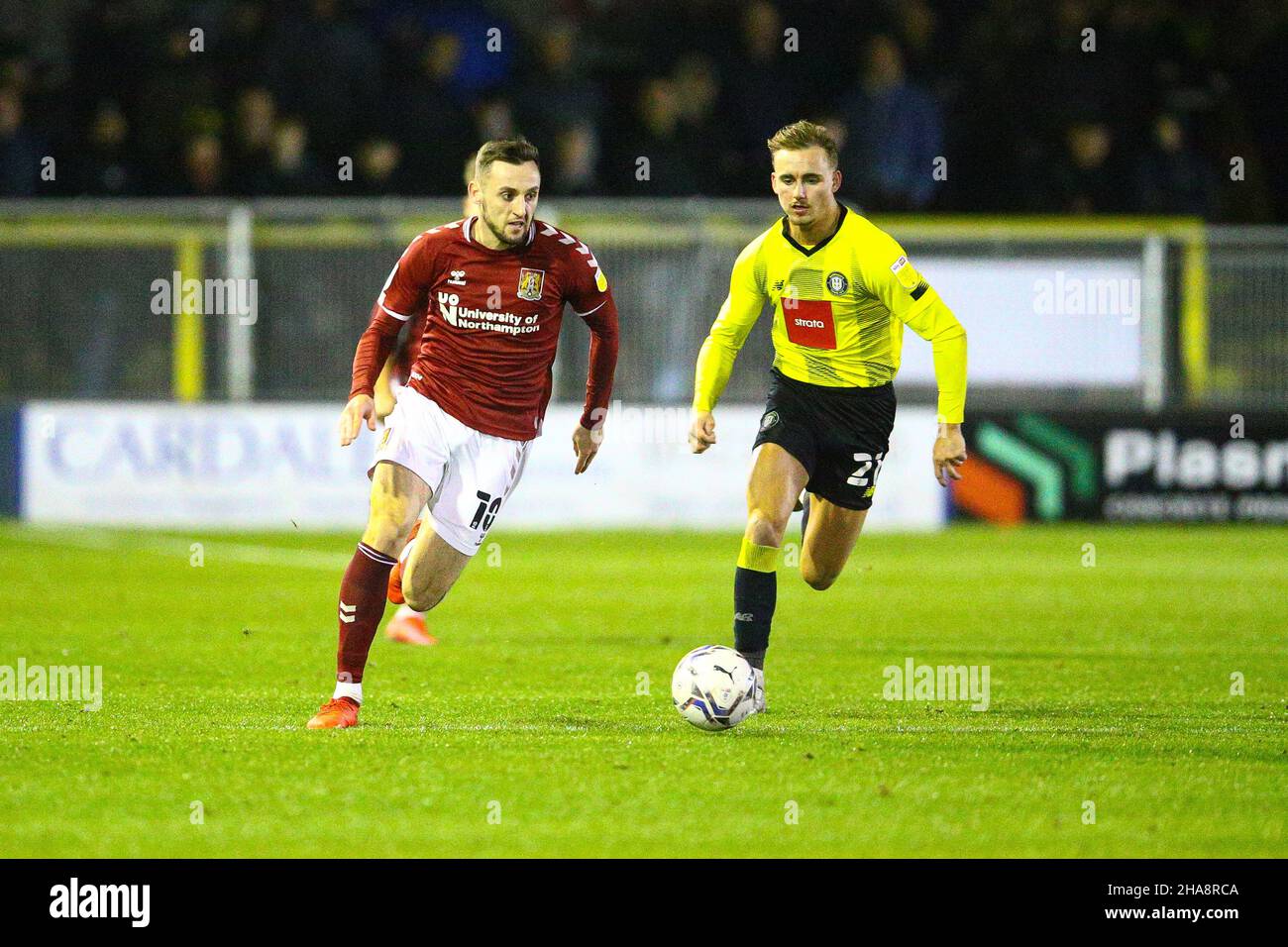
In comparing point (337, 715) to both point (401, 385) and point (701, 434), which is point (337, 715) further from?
point (401, 385)

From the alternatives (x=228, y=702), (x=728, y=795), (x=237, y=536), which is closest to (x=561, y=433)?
(x=237, y=536)

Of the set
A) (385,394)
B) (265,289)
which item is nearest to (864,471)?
(385,394)

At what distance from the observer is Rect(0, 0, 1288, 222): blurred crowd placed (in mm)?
18516

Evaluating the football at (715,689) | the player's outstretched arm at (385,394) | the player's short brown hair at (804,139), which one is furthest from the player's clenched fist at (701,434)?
the player's outstretched arm at (385,394)

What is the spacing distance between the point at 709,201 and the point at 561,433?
2718mm

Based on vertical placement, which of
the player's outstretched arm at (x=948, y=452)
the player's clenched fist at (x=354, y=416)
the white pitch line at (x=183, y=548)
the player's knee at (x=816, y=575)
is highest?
the white pitch line at (x=183, y=548)

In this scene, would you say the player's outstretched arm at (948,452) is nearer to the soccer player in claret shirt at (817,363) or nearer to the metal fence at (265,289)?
the soccer player in claret shirt at (817,363)

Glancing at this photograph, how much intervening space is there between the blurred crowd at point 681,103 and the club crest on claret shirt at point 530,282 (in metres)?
10.7

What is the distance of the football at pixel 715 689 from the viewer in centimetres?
725

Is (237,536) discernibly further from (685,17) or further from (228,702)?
(228,702)

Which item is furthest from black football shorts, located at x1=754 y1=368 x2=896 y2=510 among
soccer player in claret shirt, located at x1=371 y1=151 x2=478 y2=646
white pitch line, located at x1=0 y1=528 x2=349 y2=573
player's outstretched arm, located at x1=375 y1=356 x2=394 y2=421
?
white pitch line, located at x1=0 y1=528 x2=349 y2=573

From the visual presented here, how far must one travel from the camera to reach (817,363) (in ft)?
26.7

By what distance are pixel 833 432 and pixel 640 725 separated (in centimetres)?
148

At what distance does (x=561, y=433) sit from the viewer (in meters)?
17.3
